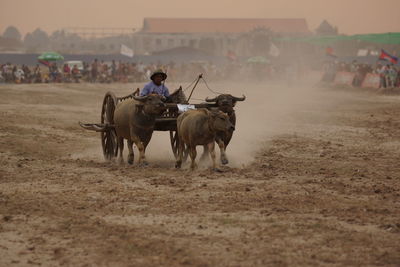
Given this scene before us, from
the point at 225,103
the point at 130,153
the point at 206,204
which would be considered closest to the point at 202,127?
the point at 225,103

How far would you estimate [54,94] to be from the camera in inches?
1494

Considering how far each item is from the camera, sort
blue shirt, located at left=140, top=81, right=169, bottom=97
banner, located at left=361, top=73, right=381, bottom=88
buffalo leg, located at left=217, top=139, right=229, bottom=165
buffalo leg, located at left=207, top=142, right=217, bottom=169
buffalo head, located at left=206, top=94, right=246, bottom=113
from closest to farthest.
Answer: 1. buffalo leg, located at left=207, top=142, right=217, bottom=169
2. buffalo leg, located at left=217, top=139, right=229, bottom=165
3. buffalo head, located at left=206, top=94, right=246, bottom=113
4. blue shirt, located at left=140, top=81, right=169, bottom=97
5. banner, located at left=361, top=73, right=381, bottom=88

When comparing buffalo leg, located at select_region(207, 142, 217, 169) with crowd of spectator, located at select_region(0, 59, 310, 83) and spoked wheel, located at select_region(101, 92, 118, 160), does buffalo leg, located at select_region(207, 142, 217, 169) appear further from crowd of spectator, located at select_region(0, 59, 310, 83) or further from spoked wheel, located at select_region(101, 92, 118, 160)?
crowd of spectator, located at select_region(0, 59, 310, 83)

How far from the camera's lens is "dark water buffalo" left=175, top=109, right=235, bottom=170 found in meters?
13.1

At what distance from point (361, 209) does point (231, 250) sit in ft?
9.11

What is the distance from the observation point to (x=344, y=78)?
4978cm

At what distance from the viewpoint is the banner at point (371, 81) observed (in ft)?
145

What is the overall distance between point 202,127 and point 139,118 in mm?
1384

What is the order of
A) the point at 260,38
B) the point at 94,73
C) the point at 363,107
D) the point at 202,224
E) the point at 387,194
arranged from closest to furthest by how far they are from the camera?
the point at 202,224 → the point at 387,194 → the point at 363,107 → the point at 94,73 → the point at 260,38

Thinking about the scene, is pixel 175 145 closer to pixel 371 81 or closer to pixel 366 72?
pixel 371 81

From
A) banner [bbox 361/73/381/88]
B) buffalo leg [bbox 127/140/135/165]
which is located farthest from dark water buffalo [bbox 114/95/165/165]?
banner [bbox 361/73/381/88]

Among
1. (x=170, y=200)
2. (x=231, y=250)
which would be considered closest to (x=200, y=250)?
(x=231, y=250)

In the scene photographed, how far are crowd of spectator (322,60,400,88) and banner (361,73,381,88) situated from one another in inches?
12.1

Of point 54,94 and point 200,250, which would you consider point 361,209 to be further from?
point 54,94
